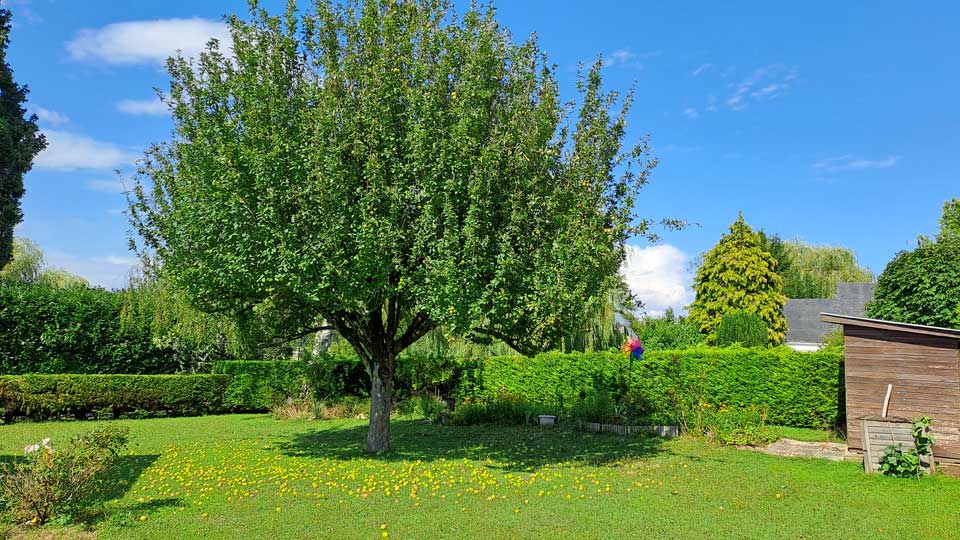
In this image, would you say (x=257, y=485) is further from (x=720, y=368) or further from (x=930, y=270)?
(x=930, y=270)

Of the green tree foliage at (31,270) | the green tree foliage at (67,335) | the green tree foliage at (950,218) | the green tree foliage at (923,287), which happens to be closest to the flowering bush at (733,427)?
the green tree foliage at (923,287)

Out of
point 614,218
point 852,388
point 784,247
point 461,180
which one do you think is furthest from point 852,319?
point 784,247

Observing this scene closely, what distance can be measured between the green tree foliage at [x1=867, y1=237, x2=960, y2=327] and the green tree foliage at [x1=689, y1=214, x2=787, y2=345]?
1288 centimetres

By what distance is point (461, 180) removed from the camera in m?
8.16

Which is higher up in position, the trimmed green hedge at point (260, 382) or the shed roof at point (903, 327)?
the shed roof at point (903, 327)

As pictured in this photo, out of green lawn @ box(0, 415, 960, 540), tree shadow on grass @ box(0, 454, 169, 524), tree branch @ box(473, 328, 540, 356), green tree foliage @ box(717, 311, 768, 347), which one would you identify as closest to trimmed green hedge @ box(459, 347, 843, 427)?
green lawn @ box(0, 415, 960, 540)

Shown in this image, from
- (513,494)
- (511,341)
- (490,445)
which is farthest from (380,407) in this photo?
(513,494)

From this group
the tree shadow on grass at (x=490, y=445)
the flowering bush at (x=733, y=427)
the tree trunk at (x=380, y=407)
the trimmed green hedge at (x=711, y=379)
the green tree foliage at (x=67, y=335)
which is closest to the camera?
the tree shadow on grass at (x=490, y=445)

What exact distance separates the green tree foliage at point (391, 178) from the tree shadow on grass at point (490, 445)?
2.18 m

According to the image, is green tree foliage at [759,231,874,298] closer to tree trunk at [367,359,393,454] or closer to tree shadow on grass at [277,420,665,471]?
tree shadow on grass at [277,420,665,471]

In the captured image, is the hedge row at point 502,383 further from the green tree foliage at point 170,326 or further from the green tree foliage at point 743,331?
the green tree foliage at point 743,331

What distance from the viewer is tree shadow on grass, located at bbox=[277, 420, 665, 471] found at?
1000cm

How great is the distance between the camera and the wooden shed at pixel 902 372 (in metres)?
9.26

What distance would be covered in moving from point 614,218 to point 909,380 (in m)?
5.59
